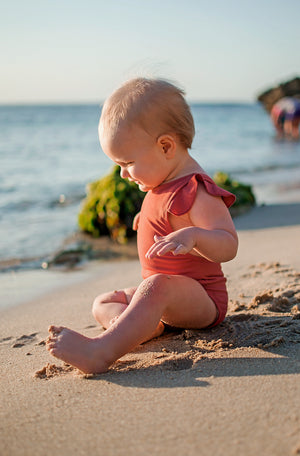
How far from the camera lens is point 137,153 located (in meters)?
2.27

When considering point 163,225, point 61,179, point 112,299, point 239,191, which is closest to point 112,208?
point 239,191

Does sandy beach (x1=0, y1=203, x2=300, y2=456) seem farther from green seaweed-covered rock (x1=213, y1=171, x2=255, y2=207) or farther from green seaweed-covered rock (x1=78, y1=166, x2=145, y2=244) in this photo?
green seaweed-covered rock (x1=213, y1=171, x2=255, y2=207)

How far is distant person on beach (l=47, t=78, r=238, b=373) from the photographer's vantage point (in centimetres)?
206

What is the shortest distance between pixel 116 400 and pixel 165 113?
48.4 inches

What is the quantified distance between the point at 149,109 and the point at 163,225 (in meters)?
0.53

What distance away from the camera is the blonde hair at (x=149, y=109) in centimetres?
223

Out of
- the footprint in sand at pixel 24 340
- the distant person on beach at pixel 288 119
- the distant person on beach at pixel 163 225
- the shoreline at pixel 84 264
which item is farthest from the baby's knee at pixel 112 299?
the distant person on beach at pixel 288 119

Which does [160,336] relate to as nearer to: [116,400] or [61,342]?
[61,342]

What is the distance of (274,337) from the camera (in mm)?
2176

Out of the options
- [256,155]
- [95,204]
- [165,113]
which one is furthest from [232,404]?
[256,155]

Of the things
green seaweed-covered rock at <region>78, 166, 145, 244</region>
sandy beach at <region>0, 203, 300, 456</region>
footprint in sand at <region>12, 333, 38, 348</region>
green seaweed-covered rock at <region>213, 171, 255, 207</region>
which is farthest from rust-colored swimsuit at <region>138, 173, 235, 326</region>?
green seaweed-covered rock at <region>213, 171, 255, 207</region>

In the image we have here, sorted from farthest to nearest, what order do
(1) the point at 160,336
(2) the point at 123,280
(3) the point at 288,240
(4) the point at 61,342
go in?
(3) the point at 288,240 → (2) the point at 123,280 → (1) the point at 160,336 → (4) the point at 61,342

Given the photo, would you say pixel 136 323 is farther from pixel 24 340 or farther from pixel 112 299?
pixel 24 340

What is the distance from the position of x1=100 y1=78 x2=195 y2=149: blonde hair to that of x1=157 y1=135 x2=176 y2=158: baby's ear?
0.03m
